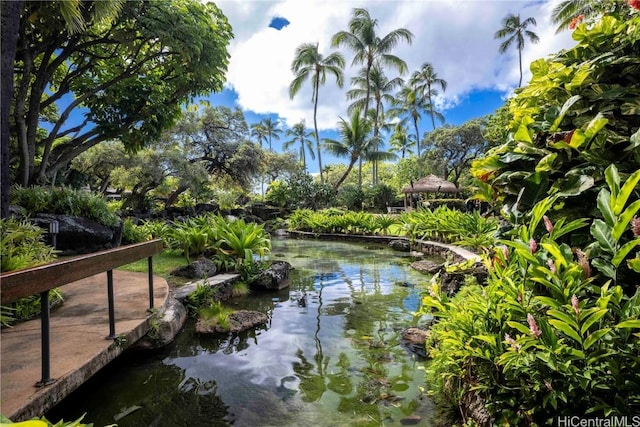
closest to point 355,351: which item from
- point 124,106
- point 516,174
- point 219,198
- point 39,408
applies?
point 516,174

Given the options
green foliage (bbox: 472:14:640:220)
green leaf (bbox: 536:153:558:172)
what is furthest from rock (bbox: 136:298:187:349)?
green leaf (bbox: 536:153:558:172)

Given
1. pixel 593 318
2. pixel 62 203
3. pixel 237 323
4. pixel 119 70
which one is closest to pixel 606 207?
pixel 593 318

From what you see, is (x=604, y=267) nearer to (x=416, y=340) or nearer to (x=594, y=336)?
(x=594, y=336)

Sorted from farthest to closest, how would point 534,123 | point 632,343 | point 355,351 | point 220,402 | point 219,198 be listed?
point 219,198 → point 355,351 → point 220,402 → point 534,123 → point 632,343

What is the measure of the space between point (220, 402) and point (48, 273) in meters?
1.59

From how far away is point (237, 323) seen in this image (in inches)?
171

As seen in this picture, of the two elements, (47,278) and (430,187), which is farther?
(430,187)

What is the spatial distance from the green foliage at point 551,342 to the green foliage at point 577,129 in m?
0.31

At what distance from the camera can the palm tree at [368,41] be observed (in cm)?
2447

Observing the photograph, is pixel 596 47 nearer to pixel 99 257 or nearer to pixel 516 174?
pixel 516 174

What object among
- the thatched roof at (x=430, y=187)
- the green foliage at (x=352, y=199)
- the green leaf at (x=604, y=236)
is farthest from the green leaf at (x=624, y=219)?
the green foliage at (x=352, y=199)

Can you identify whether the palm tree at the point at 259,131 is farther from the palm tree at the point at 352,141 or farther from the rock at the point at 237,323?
the rock at the point at 237,323

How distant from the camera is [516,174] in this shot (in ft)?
→ 7.75

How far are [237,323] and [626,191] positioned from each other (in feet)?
13.0
